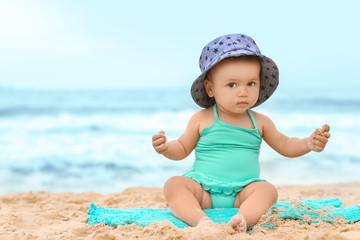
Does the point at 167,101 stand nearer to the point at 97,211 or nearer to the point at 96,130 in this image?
the point at 96,130

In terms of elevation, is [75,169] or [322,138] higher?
[322,138]

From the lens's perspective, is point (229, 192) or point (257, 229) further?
point (229, 192)

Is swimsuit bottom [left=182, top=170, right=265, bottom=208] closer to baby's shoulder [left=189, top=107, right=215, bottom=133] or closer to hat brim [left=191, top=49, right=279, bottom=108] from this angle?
baby's shoulder [left=189, top=107, right=215, bottom=133]

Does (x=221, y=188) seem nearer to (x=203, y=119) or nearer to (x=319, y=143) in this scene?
(x=203, y=119)

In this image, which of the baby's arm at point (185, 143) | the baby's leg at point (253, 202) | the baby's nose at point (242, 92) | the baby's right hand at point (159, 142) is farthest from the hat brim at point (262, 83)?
the baby's leg at point (253, 202)

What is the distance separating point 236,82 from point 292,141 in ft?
2.10

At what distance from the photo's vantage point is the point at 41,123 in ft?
38.1

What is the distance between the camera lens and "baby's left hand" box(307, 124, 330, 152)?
2.73 meters

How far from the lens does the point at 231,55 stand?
2668 mm

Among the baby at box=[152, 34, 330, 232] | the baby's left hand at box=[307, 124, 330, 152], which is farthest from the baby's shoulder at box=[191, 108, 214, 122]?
the baby's left hand at box=[307, 124, 330, 152]

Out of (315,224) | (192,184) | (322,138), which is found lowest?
(315,224)

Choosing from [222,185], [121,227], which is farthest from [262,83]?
[121,227]

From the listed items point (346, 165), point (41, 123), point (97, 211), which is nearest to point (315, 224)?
point (97, 211)

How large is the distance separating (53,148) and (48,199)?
5087 millimetres
